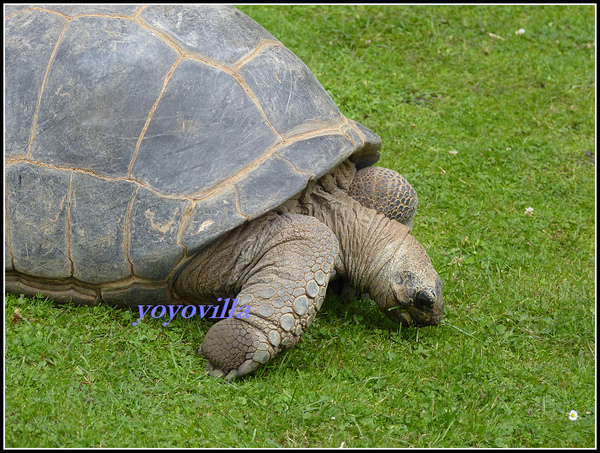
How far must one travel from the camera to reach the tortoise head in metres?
3.88

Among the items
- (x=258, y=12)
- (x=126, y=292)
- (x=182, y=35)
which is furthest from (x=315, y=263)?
(x=258, y=12)

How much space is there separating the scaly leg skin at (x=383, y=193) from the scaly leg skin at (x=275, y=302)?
716 millimetres

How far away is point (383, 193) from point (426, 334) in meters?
0.93

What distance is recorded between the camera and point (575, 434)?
339cm

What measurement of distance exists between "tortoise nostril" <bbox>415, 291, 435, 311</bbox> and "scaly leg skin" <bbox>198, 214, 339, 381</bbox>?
0.55m

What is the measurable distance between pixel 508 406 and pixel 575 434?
13.4 inches

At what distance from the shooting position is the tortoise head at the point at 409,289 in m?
3.88

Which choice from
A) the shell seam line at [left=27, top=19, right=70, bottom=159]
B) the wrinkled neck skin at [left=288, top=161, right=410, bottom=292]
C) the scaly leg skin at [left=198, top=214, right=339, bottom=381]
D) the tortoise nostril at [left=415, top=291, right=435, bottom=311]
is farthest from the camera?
the wrinkled neck skin at [left=288, top=161, right=410, bottom=292]

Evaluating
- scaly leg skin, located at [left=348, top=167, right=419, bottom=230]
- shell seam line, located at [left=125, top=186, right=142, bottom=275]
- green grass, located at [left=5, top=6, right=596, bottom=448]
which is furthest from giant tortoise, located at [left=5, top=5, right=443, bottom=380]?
scaly leg skin, located at [left=348, top=167, right=419, bottom=230]

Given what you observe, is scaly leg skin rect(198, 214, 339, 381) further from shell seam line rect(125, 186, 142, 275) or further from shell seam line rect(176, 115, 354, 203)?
shell seam line rect(125, 186, 142, 275)

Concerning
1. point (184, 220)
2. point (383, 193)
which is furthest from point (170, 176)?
point (383, 193)

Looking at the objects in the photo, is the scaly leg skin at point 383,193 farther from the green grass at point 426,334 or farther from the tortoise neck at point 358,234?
the green grass at point 426,334

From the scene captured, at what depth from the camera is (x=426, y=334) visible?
13.4 ft

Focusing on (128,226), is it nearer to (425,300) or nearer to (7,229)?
(7,229)
